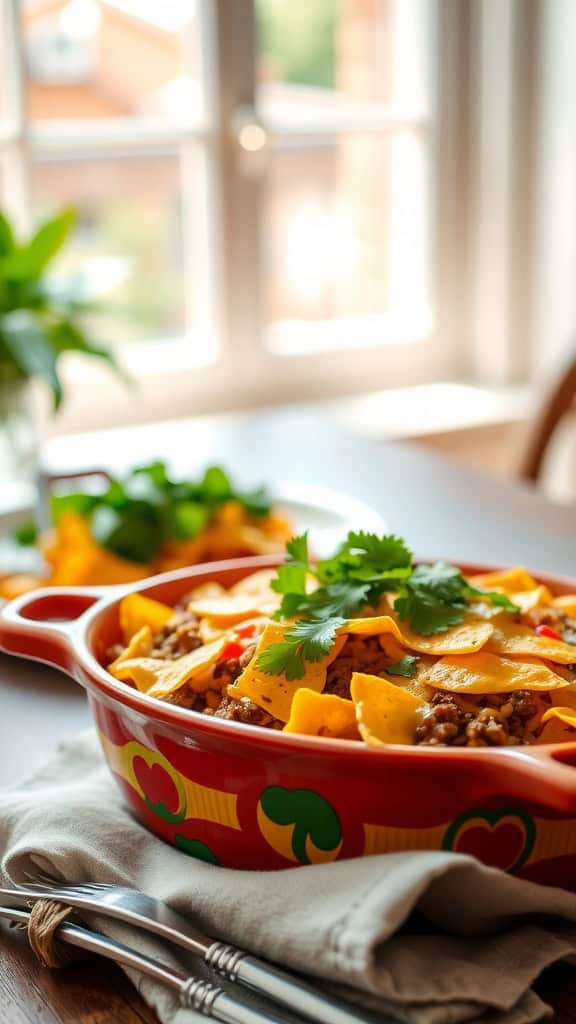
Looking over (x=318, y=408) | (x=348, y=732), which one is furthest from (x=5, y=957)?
(x=318, y=408)

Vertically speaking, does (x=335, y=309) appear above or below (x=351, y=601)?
below

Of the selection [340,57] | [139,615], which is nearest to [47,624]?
[139,615]

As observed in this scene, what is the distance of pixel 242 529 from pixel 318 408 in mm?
1436

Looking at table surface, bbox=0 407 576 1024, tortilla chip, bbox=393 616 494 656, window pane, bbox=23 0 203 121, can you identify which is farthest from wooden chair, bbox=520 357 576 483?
tortilla chip, bbox=393 616 494 656

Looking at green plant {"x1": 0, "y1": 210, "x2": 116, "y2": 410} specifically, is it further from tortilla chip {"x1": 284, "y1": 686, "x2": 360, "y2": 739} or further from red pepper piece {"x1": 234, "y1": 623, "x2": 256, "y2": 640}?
tortilla chip {"x1": 284, "y1": 686, "x2": 360, "y2": 739}

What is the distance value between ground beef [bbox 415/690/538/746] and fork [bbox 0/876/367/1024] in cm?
12

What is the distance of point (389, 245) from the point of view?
8.88 ft

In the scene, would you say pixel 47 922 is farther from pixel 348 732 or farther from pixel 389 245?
pixel 389 245

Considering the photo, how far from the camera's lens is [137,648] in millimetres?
700

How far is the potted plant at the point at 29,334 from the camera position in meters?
1.36

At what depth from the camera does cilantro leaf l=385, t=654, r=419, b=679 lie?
2.00ft

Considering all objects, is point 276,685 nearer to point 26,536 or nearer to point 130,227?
point 26,536

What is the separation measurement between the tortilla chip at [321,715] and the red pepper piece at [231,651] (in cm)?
8

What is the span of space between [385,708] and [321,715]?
0.10 feet
